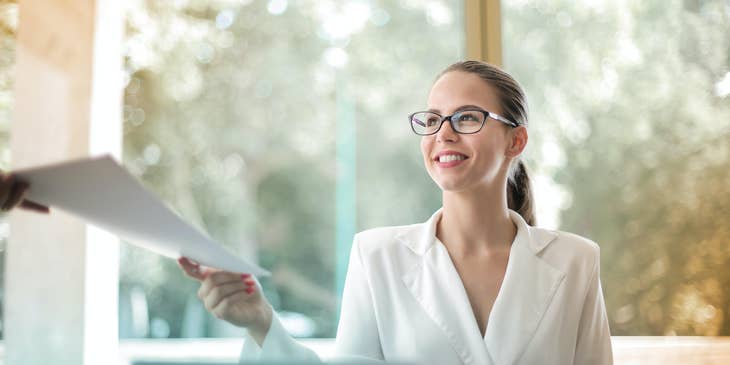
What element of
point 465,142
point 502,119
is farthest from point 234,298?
point 502,119

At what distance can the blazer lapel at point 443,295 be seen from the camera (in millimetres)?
1285

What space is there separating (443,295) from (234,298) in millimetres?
488

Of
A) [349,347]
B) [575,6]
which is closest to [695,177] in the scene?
[575,6]

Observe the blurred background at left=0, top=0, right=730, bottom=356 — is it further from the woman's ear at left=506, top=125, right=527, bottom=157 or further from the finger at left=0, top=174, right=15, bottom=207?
the finger at left=0, top=174, right=15, bottom=207

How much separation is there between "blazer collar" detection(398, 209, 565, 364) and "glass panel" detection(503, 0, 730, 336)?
856mm

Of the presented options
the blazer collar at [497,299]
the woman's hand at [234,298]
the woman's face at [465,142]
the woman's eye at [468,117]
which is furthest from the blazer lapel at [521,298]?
the woman's hand at [234,298]

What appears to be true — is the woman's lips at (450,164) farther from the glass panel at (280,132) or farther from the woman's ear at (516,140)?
the glass panel at (280,132)

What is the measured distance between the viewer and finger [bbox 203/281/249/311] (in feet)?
3.41

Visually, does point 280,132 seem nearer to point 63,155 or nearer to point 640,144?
point 63,155

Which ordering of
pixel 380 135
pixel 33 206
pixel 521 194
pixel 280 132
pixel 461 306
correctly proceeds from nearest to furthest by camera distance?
pixel 33 206 < pixel 461 306 < pixel 521 194 < pixel 380 135 < pixel 280 132

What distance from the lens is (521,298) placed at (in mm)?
1337

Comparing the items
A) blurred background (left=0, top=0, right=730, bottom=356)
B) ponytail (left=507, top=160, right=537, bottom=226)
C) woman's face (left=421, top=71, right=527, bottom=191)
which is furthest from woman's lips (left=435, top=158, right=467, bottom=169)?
blurred background (left=0, top=0, right=730, bottom=356)

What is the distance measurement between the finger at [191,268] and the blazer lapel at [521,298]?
1.97ft

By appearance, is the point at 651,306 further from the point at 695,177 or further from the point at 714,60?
the point at 714,60
